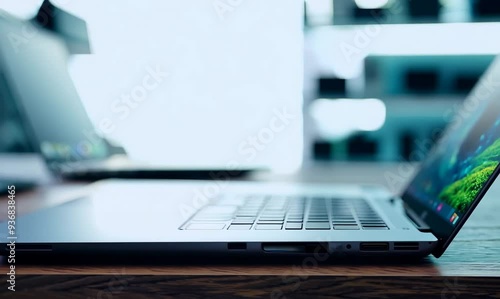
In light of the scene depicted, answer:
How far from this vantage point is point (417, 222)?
19.9 inches

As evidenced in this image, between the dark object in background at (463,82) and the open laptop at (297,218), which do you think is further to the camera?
the dark object in background at (463,82)

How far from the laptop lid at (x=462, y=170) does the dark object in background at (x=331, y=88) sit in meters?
1.87

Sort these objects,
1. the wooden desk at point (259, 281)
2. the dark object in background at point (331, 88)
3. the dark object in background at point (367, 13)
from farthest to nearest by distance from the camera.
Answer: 1. the dark object in background at point (331, 88)
2. the dark object in background at point (367, 13)
3. the wooden desk at point (259, 281)

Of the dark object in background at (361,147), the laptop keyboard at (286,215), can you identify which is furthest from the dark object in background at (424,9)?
the laptop keyboard at (286,215)

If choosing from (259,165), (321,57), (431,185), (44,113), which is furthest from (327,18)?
(431,185)

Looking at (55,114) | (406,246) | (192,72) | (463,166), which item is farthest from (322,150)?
(406,246)

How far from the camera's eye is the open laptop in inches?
15.7

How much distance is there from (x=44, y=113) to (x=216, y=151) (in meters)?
0.36

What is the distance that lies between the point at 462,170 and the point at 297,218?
168mm

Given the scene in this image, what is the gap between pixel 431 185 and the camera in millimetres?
611

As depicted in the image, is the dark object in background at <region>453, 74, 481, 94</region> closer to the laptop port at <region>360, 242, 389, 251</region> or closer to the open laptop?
the open laptop

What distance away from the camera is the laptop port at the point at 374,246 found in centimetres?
40

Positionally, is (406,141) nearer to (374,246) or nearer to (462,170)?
(462,170)

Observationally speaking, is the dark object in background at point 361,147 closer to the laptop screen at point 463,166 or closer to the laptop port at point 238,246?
the laptop screen at point 463,166
